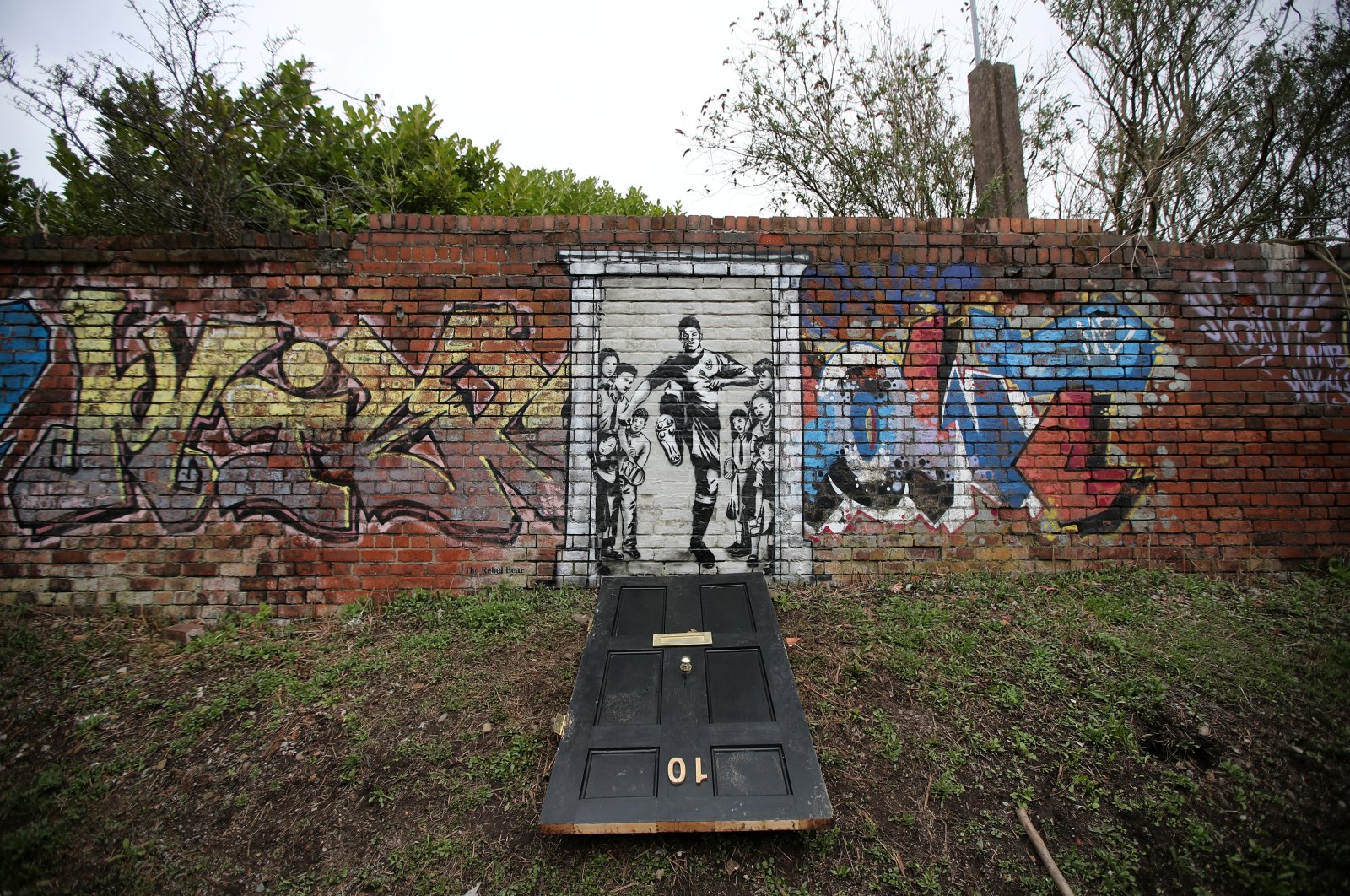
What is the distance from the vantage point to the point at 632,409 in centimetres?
416

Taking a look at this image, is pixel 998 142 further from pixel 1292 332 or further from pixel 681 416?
pixel 681 416

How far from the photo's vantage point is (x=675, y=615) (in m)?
3.44

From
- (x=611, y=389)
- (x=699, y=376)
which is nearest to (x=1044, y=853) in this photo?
(x=699, y=376)

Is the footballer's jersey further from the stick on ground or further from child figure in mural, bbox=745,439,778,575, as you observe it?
the stick on ground

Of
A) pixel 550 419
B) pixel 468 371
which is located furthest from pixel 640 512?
pixel 468 371

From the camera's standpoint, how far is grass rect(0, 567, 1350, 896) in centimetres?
246

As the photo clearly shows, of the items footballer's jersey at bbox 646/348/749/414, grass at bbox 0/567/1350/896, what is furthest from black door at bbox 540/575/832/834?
footballer's jersey at bbox 646/348/749/414

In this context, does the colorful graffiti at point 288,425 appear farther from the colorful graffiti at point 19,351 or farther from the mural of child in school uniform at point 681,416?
the mural of child in school uniform at point 681,416

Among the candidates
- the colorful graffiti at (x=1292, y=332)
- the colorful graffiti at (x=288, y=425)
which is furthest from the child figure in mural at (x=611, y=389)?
the colorful graffiti at (x=1292, y=332)

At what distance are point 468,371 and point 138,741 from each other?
2.64 metres

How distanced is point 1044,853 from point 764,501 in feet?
7.53

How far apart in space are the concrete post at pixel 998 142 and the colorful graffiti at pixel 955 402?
1893mm

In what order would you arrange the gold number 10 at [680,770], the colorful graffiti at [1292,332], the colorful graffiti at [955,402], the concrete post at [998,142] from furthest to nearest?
the concrete post at [998,142] → the colorful graffiti at [1292,332] → the colorful graffiti at [955,402] → the gold number 10 at [680,770]

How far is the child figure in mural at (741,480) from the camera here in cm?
414
